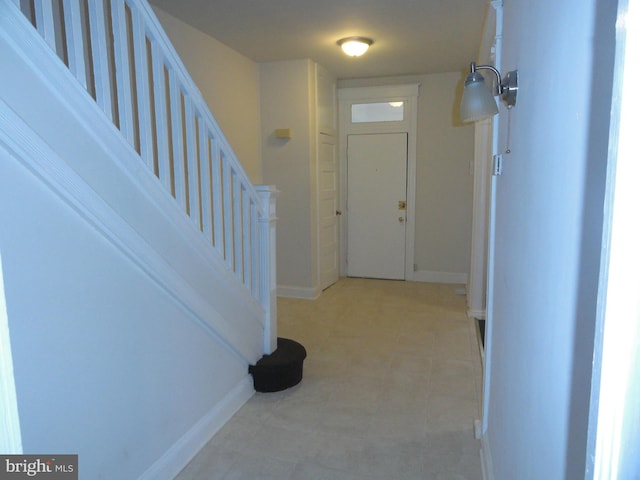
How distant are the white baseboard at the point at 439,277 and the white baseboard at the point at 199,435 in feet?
11.1

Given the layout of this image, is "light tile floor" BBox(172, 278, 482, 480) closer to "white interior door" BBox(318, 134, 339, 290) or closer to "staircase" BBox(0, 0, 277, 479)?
"staircase" BBox(0, 0, 277, 479)

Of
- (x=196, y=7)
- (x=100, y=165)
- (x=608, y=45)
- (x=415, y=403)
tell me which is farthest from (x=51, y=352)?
(x=196, y=7)

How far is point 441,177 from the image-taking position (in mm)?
5348

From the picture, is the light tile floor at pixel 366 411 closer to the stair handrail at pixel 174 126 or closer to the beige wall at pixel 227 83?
the stair handrail at pixel 174 126

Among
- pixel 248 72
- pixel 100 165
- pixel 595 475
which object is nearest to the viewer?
pixel 595 475

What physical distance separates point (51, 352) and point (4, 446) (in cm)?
52

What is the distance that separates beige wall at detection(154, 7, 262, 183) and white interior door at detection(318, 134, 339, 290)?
743 mm

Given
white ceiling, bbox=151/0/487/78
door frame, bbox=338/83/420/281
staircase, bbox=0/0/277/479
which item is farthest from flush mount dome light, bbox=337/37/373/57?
staircase, bbox=0/0/277/479

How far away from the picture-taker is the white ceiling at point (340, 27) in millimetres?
3135

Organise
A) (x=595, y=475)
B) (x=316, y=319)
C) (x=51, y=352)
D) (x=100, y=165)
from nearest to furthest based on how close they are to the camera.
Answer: (x=595, y=475), (x=51, y=352), (x=100, y=165), (x=316, y=319)

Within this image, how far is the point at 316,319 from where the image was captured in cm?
420

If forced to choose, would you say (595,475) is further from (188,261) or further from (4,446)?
(188,261)

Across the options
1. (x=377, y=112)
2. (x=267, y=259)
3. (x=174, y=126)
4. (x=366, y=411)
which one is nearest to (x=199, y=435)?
(x=366, y=411)

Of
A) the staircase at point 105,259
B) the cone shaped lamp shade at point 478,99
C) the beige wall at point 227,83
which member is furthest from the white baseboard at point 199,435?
the beige wall at point 227,83
